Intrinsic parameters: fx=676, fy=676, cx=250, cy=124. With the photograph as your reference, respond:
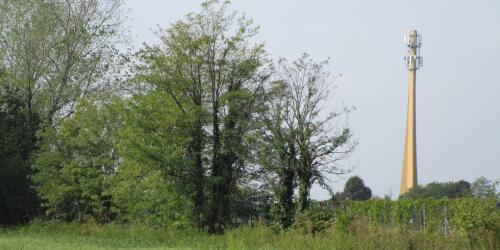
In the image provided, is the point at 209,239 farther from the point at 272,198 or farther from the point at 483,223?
the point at 483,223

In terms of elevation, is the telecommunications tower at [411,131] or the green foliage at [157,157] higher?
the telecommunications tower at [411,131]

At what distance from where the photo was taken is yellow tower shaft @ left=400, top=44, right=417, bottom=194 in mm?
70625

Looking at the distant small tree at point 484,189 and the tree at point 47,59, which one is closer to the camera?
the distant small tree at point 484,189

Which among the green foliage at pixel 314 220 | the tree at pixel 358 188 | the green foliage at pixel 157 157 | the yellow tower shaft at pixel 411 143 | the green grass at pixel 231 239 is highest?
the yellow tower shaft at pixel 411 143

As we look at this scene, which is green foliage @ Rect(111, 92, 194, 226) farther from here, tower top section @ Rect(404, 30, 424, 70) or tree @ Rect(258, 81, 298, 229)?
tower top section @ Rect(404, 30, 424, 70)

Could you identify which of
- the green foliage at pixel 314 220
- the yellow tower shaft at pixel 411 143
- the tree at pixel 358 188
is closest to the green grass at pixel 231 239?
the green foliage at pixel 314 220

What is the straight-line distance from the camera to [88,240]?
2214 cm

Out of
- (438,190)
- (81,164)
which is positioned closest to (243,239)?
(81,164)

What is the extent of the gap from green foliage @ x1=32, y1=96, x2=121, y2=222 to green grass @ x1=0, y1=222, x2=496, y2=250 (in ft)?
4.32

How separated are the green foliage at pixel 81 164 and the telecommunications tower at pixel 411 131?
154ft

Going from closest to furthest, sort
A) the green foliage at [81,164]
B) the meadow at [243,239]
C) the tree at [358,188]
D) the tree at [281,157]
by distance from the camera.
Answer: the meadow at [243,239] → the tree at [281,157] → the green foliage at [81,164] → the tree at [358,188]

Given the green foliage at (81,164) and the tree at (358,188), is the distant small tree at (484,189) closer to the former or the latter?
the green foliage at (81,164)

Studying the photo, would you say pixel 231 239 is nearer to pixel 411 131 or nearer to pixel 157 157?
pixel 157 157

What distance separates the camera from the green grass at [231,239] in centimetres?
1586
